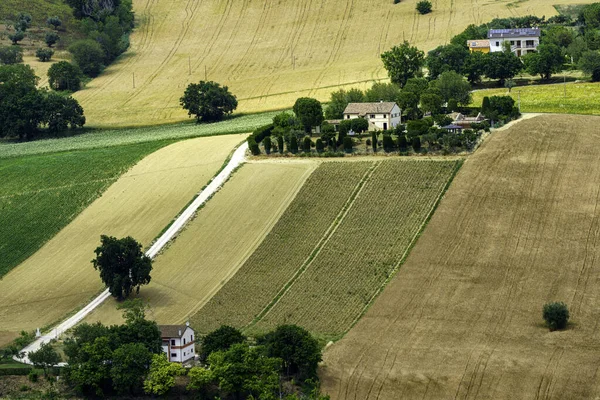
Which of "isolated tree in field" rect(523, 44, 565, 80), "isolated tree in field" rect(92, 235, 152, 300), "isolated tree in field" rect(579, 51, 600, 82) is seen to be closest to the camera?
"isolated tree in field" rect(92, 235, 152, 300)

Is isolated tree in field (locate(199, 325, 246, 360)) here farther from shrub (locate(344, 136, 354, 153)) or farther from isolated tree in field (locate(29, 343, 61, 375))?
shrub (locate(344, 136, 354, 153))

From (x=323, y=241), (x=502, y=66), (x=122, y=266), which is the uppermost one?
(x=502, y=66)

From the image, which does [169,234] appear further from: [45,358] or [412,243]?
[45,358]

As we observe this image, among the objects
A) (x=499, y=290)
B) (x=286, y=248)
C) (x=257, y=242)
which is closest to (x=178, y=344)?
Answer: (x=286, y=248)

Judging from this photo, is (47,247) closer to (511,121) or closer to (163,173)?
(163,173)

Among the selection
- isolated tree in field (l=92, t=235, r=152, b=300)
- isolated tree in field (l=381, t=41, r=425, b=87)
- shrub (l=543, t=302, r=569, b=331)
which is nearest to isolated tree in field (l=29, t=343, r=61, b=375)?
isolated tree in field (l=92, t=235, r=152, b=300)

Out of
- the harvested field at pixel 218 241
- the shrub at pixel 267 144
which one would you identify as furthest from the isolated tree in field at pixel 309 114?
the harvested field at pixel 218 241

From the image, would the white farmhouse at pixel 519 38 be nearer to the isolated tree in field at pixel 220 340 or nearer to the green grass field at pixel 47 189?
the green grass field at pixel 47 189
